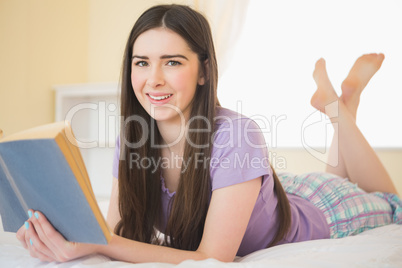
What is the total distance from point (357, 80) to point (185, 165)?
3.79ft

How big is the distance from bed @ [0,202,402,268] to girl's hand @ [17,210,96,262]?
17mm

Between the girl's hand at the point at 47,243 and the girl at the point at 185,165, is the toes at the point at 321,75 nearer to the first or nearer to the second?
the girl at the point at 185,165

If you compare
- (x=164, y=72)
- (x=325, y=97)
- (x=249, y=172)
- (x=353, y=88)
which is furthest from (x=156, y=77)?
(x=353, y=88)

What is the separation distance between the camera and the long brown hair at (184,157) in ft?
3.51

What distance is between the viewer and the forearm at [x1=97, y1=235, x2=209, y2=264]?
86 cm

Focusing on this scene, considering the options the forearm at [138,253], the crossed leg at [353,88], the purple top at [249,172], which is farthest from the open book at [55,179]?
the crossed leg at [353,88]

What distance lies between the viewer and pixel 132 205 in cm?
115

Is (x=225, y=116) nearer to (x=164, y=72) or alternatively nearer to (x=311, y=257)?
(x=164, y=72)

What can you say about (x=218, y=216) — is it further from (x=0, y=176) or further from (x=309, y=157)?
(x=309, y=157)

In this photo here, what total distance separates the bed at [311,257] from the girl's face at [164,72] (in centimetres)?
45

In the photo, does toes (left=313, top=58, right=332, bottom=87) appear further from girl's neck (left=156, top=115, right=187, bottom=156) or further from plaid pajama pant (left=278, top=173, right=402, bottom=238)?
girl's neck (left=156, top=115, right=187, bottom=156)

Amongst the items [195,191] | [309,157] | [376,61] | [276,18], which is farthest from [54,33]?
[195,191]

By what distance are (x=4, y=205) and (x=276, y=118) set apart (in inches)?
93.4

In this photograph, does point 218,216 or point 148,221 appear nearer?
point 218,216
